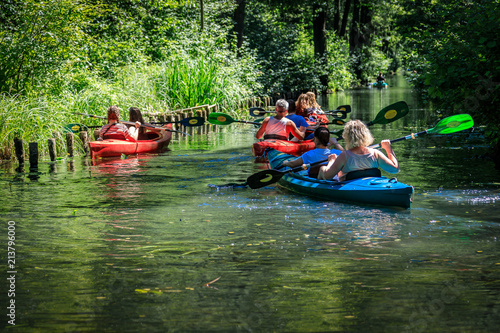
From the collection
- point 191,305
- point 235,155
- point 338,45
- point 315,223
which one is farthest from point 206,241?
point 338,45

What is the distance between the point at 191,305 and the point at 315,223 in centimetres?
321

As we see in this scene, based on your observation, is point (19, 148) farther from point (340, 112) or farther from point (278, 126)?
point (340, 112)

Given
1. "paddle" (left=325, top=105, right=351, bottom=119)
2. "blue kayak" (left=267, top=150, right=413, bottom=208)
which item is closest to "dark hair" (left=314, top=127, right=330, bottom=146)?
"blue kayak" (left=267, top=150, right=413, bottom=208)

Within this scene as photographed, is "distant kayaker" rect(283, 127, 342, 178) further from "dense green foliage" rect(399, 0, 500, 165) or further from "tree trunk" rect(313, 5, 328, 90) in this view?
"tree trunk" rect(313, 5, 328, 90)

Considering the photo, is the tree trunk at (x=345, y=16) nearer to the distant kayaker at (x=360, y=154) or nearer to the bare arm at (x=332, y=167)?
the bare arm at (x=332, y=167)

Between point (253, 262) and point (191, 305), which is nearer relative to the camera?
point (191, 305)

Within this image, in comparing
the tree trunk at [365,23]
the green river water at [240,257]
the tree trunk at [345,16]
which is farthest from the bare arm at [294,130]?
the tree trunk at [365,23]

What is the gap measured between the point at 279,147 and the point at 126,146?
3.60 metres

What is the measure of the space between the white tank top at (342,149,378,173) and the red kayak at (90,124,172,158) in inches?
262

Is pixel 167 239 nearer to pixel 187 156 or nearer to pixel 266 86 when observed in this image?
pixel 187 156

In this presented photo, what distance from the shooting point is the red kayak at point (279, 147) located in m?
13.1

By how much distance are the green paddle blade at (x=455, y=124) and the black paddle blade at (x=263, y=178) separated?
251 cm

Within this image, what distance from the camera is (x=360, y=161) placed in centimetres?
868

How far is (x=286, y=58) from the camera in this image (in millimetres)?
38469
